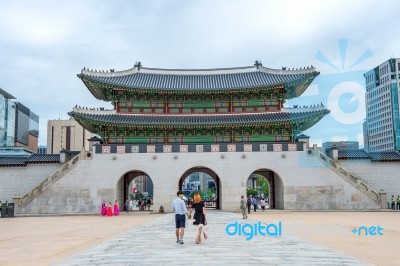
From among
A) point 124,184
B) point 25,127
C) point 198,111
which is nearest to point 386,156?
point 198,111

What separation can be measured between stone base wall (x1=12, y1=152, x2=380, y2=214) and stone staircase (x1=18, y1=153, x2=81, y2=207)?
294mm

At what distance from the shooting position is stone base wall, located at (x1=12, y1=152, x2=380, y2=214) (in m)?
33.5

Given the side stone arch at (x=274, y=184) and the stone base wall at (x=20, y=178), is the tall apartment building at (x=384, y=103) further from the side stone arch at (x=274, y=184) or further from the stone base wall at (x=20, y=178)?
the stone base wall at (x=20, y=178)

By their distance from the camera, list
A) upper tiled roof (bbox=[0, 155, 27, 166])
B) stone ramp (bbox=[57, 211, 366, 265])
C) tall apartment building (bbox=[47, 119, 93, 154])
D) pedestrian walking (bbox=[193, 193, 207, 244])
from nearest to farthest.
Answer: stone ramp (bbox=[57, 211, 366, 265])
pedestrian walking (bbox=[193, 193, 207, 244])
upper tiled roof (bbox=[0, 155, 27, 166])
tall apartment building (bbox=[47, 119, 93, 154])

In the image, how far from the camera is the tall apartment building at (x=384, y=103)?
104438mm

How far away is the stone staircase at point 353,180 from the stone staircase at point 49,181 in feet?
67.9

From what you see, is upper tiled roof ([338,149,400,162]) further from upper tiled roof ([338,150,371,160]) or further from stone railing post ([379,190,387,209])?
stone railing post ([379,190,387,209])

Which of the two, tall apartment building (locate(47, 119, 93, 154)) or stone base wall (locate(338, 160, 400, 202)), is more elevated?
tall apartment building (locate(47, 119, 93, 154))

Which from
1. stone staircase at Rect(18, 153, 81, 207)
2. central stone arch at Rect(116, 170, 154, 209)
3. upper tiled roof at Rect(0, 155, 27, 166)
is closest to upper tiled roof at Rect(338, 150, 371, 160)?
central stone arch at Rect(116, 170, 154, 209)

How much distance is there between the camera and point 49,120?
384 feet

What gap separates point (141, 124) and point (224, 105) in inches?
313

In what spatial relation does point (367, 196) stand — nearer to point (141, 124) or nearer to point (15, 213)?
point (141, 124)

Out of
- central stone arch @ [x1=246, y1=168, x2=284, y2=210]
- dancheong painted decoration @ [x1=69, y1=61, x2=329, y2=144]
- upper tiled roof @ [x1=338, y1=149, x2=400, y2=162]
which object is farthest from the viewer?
upper tiled roof @ [x1=338, y1=149, x2=400, y2=162]

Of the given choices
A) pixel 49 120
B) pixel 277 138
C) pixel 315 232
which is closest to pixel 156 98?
pixel 277 138
